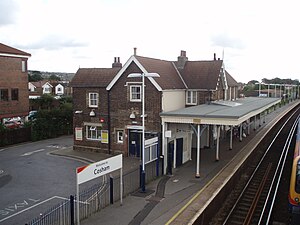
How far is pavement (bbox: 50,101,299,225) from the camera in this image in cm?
1118

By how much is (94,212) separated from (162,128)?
26.7 feet

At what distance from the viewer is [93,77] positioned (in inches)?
924

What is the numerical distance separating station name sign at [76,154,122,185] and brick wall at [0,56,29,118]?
2196 centimetres

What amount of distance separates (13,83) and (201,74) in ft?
62.3

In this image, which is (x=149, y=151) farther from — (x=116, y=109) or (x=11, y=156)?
(x=11, y=156)

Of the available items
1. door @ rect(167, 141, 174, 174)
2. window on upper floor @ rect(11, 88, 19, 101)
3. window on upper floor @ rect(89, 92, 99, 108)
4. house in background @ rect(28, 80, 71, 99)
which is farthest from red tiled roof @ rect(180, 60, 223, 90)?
house in background @ rect(28, 80, 71, 99)

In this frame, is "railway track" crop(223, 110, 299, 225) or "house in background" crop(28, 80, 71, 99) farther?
"house in background" crop(28, 80, 71, 99)

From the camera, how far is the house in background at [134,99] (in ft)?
65.5

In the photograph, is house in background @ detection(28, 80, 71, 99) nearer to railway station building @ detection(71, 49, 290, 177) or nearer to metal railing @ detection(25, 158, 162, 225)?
railway station building @ detection(71, 49, 290, 177)

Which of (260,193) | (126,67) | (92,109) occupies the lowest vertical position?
(260,193)

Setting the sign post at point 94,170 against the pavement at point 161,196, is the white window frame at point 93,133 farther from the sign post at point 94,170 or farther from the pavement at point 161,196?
the sign post at point 94,170

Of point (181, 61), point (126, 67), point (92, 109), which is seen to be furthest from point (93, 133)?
point (181, 61)

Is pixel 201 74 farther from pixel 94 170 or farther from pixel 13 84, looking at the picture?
pixel 13 84

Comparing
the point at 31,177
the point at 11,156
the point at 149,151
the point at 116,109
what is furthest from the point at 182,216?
the point at 11,156
